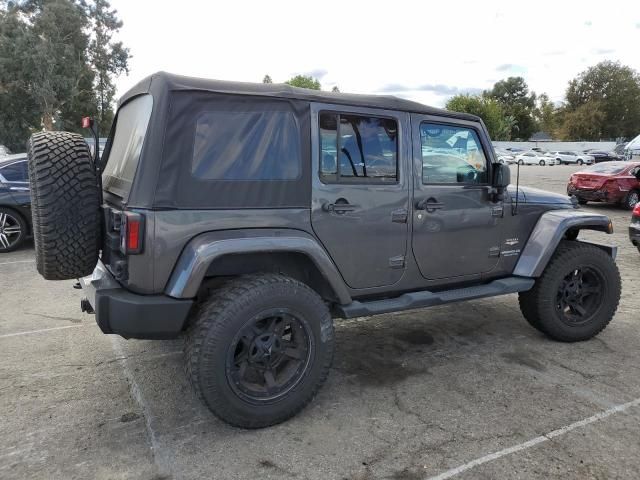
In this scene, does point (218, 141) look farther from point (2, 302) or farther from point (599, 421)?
point (2, 302)

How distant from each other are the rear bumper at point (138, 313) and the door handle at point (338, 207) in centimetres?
101

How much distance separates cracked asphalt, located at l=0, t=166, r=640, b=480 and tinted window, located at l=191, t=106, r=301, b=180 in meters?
1.52

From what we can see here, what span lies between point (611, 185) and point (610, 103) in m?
68.1

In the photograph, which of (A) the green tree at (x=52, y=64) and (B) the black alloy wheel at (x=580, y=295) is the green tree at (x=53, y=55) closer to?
(A) the green tree at (x=52, y=64)

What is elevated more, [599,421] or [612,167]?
[612,167]

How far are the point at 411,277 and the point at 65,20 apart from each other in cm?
3532

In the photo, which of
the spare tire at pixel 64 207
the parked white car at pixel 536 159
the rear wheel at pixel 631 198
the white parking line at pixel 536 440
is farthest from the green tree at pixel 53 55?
the parked white car at pixel 536 159

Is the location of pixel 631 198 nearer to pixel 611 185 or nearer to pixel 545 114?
pixel 611 185

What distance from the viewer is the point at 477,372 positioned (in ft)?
12.1

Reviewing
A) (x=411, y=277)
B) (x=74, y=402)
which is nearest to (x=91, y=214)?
(x=74, y=402)

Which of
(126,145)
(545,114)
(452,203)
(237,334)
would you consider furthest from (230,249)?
(545,114)

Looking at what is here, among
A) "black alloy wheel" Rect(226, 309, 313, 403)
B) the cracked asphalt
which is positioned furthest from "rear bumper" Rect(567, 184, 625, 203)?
"black alloy wheel" Rect(226, 309, 313, 403)

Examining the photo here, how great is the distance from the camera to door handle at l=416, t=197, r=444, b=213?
3.46 metres

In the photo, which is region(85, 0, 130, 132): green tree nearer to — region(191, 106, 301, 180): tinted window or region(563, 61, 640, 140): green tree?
region(191, 106, 301, 180): tinted window
